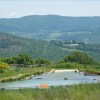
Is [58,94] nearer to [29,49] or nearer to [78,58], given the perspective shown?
[78,58]

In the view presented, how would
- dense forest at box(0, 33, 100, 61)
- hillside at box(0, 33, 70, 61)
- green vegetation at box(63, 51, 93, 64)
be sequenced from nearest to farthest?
green vegetation at box(63, 51, 93, 64) → dense forest at box(0, 33, 100, 61) → hillside at box(0, 33, 70, 61)

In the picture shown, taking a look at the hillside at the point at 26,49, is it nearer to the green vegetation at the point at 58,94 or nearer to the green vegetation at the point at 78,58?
the green vegetation at the point at 78,58

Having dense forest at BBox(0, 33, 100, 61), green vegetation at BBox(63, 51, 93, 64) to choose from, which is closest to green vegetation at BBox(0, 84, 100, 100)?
green vegetation at BBox(63, 51, 93, 64)

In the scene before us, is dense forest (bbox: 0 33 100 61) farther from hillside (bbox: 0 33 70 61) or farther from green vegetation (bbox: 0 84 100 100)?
green vegetation (bbox: 0 84 100 100)

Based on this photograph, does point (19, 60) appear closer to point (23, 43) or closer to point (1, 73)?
point (1, 73)

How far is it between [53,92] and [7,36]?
13017cm

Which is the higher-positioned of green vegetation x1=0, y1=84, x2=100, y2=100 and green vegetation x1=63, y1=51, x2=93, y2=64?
green vegetation x1=0, y1=84, x2=100, y2=100

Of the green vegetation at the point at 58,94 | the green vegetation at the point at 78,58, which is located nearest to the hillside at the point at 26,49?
the green vegetation at the point at 78,58

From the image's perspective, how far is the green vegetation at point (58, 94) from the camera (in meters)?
18.1

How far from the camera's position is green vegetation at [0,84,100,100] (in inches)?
711

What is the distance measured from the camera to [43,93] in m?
19.1

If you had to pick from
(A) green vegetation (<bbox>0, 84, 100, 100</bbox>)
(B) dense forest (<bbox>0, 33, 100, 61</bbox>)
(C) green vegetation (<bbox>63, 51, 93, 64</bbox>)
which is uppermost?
(A) green vegetation (<bbox>0, 84, 100, 100</bbox>)

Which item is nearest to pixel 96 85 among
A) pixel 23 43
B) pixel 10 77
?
pixel 10 77

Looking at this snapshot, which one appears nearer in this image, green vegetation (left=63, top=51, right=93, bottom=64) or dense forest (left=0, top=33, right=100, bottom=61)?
green vegetation (left=63, top=51, right=93, bottom=64)
